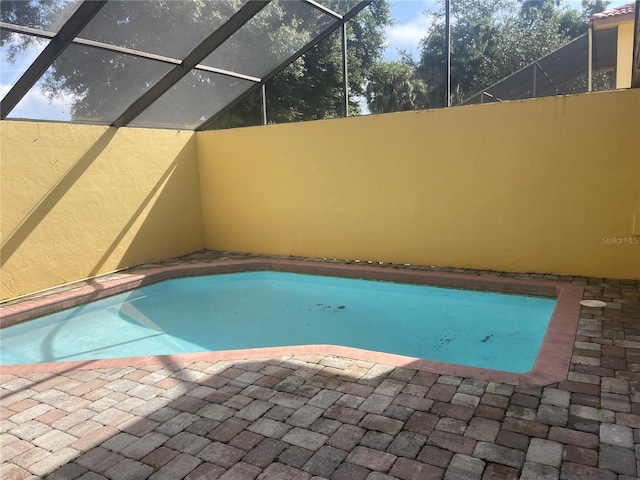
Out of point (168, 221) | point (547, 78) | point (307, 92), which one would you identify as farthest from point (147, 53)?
point (547, 78)

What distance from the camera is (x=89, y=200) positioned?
777cm

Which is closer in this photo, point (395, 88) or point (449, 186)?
point (449, 186)

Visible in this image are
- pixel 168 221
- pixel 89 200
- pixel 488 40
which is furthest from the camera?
pixel 488 40

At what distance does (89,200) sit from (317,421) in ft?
21.3

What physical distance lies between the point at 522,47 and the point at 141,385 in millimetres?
13096

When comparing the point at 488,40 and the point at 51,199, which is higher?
the point at 488,40

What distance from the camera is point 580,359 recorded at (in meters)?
3.77

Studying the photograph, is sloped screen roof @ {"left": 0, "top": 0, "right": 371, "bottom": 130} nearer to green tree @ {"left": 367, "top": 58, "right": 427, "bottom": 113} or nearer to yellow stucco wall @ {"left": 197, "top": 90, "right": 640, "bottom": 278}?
yellow stucco wall @ {"left": 197, "top": 90, "right": 640, "bottom": 278}

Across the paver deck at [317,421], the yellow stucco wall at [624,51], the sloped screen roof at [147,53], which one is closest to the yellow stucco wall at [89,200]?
the sloped screen roof at [147,53]

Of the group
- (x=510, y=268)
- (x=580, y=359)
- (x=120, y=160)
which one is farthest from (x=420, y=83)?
(x=580, y=359)

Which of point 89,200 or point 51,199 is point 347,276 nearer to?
point 89,200

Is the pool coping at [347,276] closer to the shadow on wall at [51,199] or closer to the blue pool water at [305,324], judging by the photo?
the blue pool water at [305,324]

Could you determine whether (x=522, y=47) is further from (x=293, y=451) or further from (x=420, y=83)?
(x=293, y=451)

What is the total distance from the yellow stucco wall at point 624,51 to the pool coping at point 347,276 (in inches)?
209
